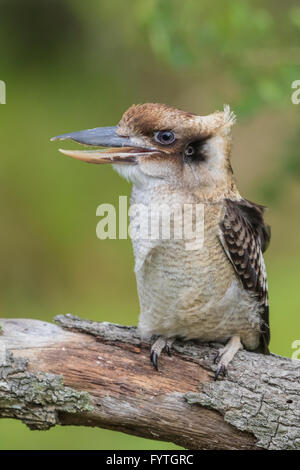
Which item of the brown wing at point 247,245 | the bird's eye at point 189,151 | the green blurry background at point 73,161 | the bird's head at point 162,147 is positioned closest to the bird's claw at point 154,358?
the brown wing at point 247,245

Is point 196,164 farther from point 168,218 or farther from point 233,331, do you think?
point 233,331

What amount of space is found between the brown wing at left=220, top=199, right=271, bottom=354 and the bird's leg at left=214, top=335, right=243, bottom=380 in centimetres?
14

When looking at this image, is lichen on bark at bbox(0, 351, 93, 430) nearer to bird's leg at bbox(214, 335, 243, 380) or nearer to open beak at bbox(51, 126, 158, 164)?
bird's leg at bbox(214, 335, 243, 380)

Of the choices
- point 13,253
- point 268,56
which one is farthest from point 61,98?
point 268,56

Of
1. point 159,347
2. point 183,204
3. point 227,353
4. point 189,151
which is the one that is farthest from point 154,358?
point 189,151

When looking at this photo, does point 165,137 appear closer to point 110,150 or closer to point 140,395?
point 110,150

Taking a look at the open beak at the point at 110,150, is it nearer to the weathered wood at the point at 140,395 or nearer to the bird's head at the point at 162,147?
the bird's head at the point at 162,147

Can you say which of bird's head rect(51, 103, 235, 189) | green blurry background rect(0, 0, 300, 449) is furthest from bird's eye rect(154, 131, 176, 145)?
green blurry background rect(0, 0, 300, 449)

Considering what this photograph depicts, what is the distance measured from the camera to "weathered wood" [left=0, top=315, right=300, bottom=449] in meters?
2.57

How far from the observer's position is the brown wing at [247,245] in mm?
2760

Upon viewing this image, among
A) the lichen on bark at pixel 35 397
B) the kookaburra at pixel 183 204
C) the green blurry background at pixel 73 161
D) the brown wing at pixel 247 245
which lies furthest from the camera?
the green blurry background at pixel 73 161

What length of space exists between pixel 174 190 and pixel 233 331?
0.66 meters

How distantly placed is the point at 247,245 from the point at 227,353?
0.44 meters
